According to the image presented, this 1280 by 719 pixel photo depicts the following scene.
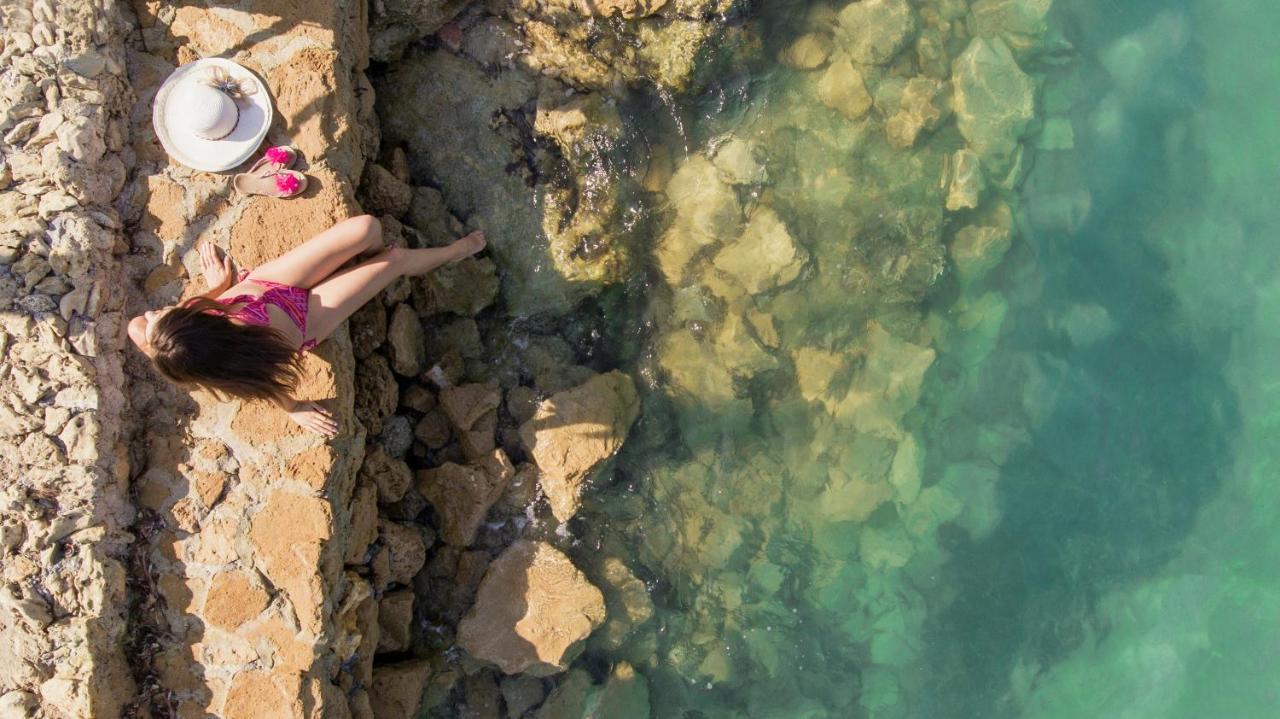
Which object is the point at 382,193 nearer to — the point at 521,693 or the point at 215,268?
the point at 215,268

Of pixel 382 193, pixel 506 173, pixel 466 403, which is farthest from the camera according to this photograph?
pixel 506 173

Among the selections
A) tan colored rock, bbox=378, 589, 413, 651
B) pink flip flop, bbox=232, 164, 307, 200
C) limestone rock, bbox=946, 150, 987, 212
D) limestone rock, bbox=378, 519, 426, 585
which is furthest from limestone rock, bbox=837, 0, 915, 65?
tan colored rock, bbox=378, 589, 413, 651

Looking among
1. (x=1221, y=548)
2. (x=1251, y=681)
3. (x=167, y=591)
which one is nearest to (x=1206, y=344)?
(x=1221, y=548)

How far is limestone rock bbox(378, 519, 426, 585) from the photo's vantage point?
14.7ft

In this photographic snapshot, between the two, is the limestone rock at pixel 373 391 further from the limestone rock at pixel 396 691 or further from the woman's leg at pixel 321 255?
the limestone rock at pixel 396 691

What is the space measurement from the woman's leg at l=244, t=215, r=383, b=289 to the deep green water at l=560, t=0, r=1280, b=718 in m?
1.78

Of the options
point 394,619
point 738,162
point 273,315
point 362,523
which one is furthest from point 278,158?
point 738,162

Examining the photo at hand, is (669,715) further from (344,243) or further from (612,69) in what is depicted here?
(612,69)

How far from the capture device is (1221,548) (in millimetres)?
5965

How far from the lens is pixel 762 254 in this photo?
5.12 meters

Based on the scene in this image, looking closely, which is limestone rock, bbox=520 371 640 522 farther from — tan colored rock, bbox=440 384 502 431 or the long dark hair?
the long dark hair

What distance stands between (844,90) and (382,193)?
2859 mm

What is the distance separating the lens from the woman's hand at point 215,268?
3.87 meters

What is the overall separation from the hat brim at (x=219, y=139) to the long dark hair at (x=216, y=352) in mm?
971
